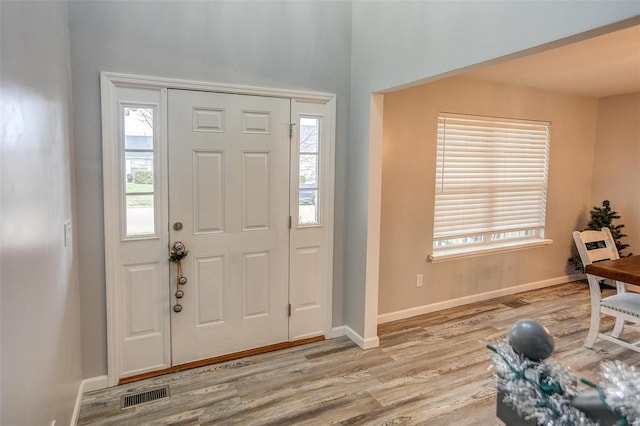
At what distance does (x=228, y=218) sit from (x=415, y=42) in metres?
1.77

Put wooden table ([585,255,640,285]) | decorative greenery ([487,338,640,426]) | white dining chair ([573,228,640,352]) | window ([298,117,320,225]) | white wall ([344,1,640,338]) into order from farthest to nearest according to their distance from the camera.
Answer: window ([298,117,320,225]) → white dining chair ([573,228,640,352]) → wooden table ([585,255,640,285]) → white wall ([344,1,640,338]) → decorative greenery ([487,338,640,426])

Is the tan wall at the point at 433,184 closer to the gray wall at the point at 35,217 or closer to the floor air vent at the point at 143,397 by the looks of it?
the floor air vent at the point at 143,397

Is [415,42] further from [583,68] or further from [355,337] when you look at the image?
[355,337]

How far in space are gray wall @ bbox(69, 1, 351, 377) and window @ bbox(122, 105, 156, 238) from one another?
17cm

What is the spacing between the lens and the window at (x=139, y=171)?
2525mm

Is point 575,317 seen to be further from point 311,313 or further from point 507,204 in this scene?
point 311,313

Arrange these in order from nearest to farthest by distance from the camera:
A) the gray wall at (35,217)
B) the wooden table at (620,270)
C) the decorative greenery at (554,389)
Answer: the decorative greenery at (554,389) < the gray wall at (35,217) < the wooden table at (620,270)

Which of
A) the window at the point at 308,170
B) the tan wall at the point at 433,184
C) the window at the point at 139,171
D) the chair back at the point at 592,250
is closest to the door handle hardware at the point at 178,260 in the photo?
the window at the point at 139,171

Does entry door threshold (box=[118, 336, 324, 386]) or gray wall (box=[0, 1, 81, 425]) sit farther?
entry door threshold (box=[118, 336, 324, 386])

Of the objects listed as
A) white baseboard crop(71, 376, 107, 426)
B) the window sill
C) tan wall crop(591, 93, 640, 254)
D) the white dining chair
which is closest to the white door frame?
white baseboard crop(71, 376, 107, 426)

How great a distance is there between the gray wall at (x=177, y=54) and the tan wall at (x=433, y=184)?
822 millimetres

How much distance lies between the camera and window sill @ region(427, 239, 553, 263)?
394 centimetres

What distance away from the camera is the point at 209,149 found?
2.75 meters

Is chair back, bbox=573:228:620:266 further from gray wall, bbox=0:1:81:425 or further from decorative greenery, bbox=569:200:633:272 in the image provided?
gray wall, bbox=0:1:81:425
